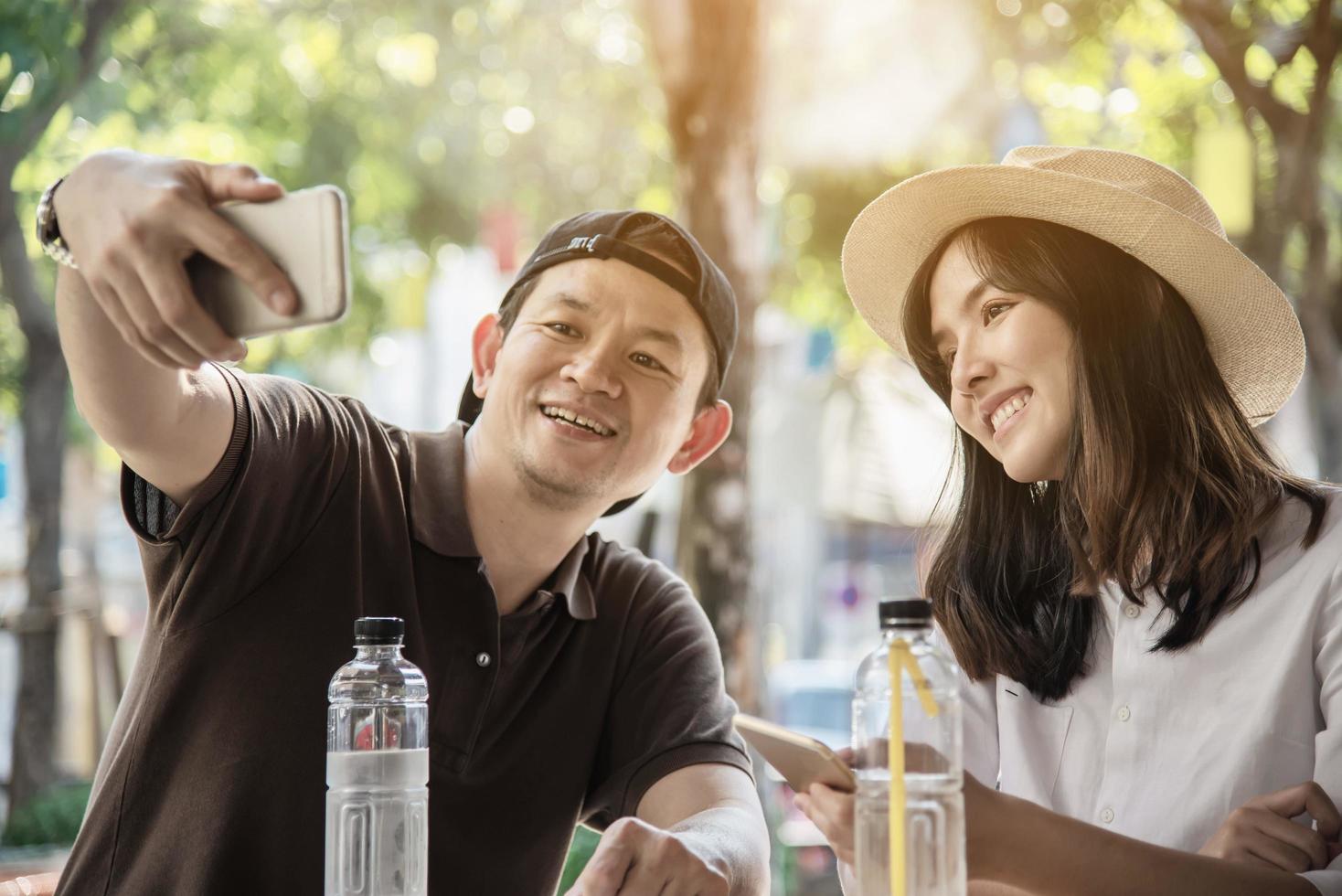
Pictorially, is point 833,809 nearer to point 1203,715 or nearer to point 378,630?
point 378,630

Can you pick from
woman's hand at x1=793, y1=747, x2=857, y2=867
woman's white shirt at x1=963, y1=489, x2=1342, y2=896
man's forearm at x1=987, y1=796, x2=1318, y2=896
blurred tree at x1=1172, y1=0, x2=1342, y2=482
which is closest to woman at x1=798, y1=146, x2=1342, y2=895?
woman's white shirt at x1=963, y1=489, x2=1342, y2=896

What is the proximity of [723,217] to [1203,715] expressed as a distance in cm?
320

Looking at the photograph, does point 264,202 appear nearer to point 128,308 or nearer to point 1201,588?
point 128,308

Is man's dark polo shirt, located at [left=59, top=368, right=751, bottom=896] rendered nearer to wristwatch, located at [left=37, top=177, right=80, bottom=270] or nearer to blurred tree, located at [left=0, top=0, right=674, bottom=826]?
wristwatch, located at [left=37, top=177, right=80, bottom=270]

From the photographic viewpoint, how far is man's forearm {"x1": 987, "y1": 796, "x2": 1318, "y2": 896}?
1609mm

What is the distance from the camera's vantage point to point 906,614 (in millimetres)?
1488

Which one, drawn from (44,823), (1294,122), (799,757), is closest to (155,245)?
(799,757)

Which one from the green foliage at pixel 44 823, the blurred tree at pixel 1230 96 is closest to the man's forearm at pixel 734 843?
the green foliage at pixel 44 823

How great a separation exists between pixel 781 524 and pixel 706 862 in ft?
48.4

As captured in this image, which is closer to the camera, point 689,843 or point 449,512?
point 689,843

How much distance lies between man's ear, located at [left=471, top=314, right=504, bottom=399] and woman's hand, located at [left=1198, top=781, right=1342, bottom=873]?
160 cm

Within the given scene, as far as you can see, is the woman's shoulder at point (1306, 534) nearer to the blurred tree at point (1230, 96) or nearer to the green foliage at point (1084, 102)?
the blurred tree at point (1230, 96)

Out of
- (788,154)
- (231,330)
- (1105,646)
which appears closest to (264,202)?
(231,330)

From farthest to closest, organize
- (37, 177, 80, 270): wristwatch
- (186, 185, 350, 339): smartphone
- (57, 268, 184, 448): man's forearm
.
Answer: (57, 268, 184, 448): man's forearm, (37, 177, 80, 270): wristwatch, (186, 185, 350, 339): smartphone
